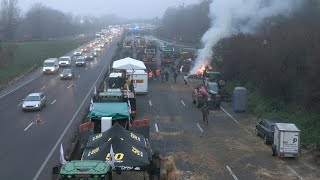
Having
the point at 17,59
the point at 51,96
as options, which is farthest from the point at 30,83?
the point at 17,59

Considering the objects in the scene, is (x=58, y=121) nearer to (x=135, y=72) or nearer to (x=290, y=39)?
(x=135, y=72)

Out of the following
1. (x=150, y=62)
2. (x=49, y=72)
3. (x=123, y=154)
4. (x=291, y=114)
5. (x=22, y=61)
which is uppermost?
(x=123, y=154)

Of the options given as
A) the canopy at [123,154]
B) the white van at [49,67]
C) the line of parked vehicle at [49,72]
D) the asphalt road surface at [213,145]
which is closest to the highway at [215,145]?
the asphalt road surface at [213,145]

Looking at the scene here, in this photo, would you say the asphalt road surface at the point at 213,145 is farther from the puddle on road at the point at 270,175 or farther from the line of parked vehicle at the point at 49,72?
the line of parked vehicle at the point at 49,72

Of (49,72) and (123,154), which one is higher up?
(123,154)

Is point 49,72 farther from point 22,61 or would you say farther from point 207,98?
point 207,98

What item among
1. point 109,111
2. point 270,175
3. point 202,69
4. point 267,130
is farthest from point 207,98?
point 202,69
